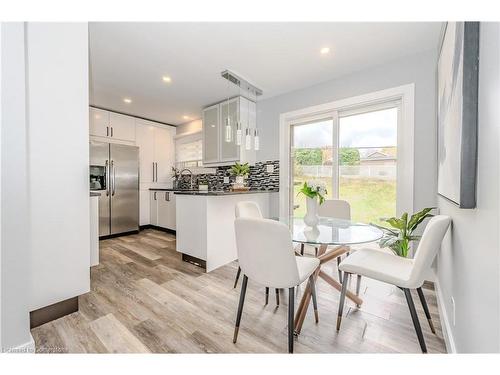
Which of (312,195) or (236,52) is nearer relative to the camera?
(312,195)

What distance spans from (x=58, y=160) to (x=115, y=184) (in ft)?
8.57

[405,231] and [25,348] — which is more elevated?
[405,231]

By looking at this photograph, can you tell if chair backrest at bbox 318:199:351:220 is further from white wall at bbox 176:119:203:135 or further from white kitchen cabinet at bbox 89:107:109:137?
white kitchen cabinet at bbox 89:107:109:137

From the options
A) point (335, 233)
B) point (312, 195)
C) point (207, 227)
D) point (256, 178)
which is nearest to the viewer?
point (335, 233)

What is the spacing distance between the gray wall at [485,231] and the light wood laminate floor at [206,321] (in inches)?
21.4

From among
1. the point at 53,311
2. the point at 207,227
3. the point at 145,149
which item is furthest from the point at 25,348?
the point at 145,149

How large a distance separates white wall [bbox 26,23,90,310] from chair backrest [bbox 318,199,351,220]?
2223mm

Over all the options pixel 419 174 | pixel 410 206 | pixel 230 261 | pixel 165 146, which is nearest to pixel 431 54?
pixel 419 174

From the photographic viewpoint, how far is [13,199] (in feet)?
3.76

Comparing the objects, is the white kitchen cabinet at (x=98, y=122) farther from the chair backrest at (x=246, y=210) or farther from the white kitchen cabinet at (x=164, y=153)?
the chair backrest at (x=246, y=210)

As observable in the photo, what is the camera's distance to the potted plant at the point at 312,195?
1.73 meters

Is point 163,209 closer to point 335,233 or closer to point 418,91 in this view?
point 335,233

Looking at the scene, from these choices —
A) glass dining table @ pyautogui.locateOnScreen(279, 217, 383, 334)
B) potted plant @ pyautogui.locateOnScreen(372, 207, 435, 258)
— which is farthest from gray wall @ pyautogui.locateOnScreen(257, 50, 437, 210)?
glass dining table @ pyautogui.locateOnScreen(279, 217, 383, 334)

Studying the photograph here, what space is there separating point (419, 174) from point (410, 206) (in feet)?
1.12
